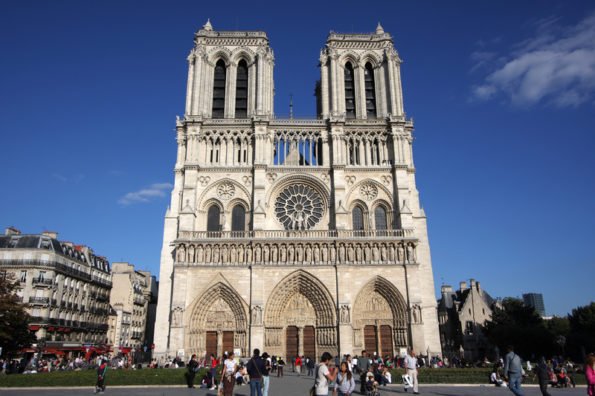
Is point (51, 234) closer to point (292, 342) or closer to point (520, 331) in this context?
point (292, 342)

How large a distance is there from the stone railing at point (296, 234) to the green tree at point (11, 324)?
31.4 feet

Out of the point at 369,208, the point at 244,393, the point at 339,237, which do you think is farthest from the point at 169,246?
the point at 244,393

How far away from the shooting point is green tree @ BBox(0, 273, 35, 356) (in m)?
21.3

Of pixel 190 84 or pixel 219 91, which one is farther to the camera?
pixel 219 91

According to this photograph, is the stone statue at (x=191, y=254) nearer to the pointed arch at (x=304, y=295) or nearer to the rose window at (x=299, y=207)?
the pointed arch at (x=304, y=295)

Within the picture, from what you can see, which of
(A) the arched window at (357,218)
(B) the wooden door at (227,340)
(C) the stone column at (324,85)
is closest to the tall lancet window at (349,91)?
(C) the stone column at (324,85)

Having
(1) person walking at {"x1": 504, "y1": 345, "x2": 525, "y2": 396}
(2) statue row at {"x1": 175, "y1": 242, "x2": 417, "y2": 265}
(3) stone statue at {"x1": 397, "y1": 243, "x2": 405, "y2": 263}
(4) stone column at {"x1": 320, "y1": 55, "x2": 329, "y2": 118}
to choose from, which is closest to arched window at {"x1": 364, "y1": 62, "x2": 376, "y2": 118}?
(4) stone column at {"x1": 320, "y1": 55, "x2": 329, "y2": 118}

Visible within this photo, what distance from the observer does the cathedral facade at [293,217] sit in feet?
92.6

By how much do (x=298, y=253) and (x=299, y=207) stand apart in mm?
4101

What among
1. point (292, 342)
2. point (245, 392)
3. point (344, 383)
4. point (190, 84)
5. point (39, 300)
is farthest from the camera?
point (190, 84)

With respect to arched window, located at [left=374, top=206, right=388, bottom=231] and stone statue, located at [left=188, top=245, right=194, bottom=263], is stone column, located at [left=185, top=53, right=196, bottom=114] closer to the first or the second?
stone statue, located at [left=188, top=245, right=194, bottom=263]

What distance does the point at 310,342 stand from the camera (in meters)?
28.8

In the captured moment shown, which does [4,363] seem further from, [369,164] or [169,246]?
[369,164]

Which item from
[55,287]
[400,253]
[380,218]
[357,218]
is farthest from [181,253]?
[400,253]
